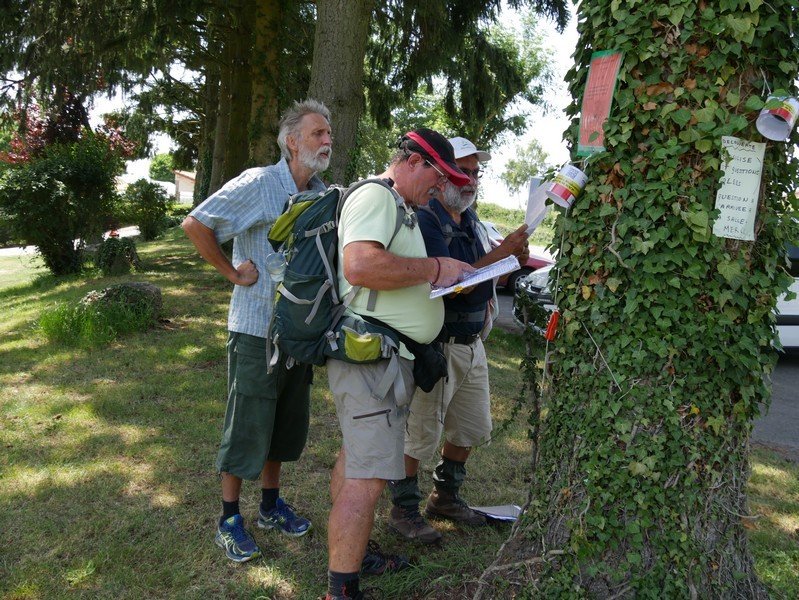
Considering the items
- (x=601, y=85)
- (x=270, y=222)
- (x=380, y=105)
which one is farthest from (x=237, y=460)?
(x=380, y=105)

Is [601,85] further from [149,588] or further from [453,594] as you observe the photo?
[149,588]

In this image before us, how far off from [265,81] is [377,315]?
8207 millimetres

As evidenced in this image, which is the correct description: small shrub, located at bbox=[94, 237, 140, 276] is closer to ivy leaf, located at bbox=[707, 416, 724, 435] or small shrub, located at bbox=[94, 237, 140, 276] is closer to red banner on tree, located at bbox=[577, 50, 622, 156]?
red banner on tree, located at bbox=[577, 50, 622, 156]

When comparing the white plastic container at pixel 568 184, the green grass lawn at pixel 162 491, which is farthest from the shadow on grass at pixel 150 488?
the white plastic container at pixel 568 184

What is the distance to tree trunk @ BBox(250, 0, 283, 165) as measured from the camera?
31.6 feet

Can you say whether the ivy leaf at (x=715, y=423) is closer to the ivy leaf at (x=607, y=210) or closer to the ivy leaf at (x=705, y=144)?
the ivy leaf at (x=607, y=210)

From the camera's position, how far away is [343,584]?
259 cm

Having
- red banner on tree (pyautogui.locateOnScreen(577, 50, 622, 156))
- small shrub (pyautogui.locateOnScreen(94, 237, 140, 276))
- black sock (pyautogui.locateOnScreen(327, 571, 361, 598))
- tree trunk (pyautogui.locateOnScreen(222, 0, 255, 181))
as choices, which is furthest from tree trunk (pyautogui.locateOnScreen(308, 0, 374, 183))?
small shrub (pyautogui.locateOnScreen(94, 237, 140, 276))

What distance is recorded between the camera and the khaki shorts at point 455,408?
11.6 feet

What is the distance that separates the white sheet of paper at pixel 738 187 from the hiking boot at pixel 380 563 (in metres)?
1.99

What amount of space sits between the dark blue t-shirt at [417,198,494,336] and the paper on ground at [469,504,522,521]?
104cm

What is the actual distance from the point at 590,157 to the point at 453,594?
183 cm

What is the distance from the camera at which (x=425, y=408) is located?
Result: 3.55 metres

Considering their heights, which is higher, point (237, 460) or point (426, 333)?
point (426, 333)
